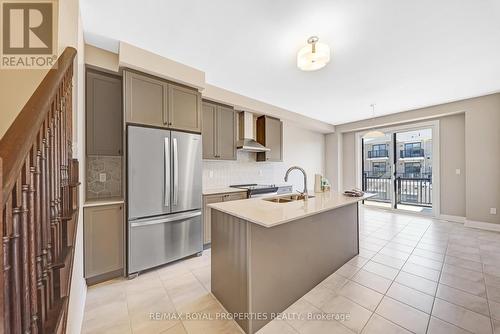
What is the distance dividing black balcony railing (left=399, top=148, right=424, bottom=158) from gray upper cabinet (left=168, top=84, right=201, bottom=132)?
18.4 ft

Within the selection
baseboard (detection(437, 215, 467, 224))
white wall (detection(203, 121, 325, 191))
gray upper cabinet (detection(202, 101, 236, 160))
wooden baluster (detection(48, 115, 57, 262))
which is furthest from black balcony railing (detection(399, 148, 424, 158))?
wooden baluster (detection(48, 115, 57, 262))

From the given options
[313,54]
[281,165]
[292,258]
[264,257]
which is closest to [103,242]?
[264,257]

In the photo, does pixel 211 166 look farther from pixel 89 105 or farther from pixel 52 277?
pixel 52 277

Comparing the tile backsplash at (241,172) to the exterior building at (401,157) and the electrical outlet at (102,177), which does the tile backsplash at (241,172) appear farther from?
the exterior building at (401,157)

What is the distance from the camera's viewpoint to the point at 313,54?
6.94 ft

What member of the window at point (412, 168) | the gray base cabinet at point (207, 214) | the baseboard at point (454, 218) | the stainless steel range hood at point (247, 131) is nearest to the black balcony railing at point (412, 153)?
the window at point (412, 168)

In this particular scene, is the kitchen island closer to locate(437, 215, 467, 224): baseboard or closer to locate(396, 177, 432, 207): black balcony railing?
locate(437, 215, 467, 224): baseboard

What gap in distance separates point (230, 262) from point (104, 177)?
6.81 ft

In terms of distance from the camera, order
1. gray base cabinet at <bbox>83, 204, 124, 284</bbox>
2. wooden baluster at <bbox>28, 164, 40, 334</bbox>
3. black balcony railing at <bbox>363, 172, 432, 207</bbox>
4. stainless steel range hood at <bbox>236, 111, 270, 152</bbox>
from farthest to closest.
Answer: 1. black balcony railing at <bbox>363, 172, 432, 207</bbox>
2. stainless steel range hood at <bbox>236, 111, 270, 152</bbox>
3. gray base cabinet at <bbox>83, 204, 124, 284</bbox>
4. wooden baluster at <bbox>28, 164, 40, 334</bbox>

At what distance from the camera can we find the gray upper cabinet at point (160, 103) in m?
2.46

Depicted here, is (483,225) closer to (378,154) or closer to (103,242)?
(378,154)

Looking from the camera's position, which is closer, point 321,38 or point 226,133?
point 321,38

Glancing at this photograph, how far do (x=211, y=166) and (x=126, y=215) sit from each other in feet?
5.90

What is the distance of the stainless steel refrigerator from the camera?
242cm
